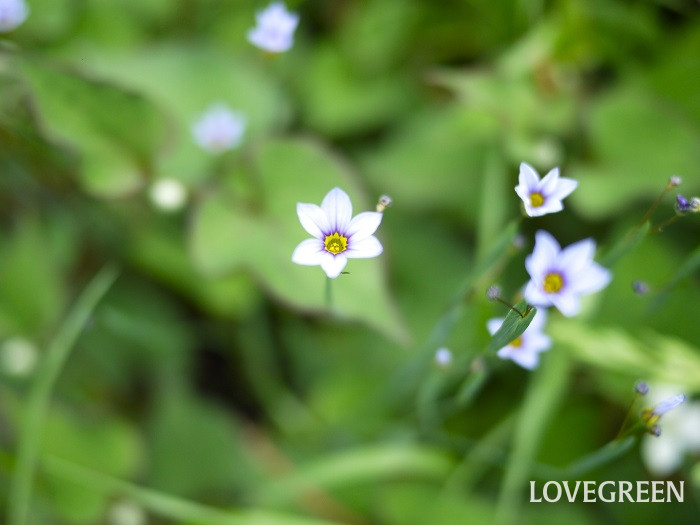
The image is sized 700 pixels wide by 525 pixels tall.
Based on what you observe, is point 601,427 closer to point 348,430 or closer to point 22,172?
point 348,430

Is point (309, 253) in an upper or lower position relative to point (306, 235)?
lower

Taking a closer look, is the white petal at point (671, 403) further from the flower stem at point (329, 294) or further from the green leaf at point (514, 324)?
the flower stem at point (329, 294)

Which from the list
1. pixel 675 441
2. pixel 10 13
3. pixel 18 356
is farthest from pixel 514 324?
pixel 18 356

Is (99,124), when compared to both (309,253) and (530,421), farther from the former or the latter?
(530,421)

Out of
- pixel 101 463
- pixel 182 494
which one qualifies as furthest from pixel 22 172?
pixel 182 494

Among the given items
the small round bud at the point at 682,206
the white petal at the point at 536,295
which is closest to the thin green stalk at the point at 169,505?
the white petal at the point at 536,295

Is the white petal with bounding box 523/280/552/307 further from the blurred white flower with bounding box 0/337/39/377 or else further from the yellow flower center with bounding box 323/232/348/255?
the blurred white flower with bounding box 0/337/39/377

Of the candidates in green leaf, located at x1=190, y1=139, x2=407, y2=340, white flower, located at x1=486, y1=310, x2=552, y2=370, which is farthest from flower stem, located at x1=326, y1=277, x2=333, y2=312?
white flower, located at x1=486, y1=310, x2=552, y2=370
